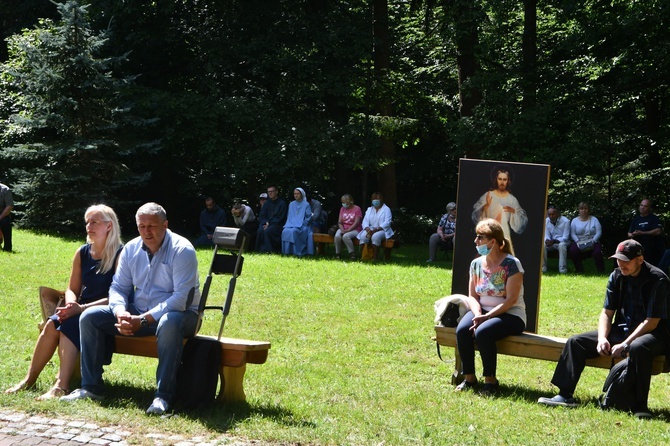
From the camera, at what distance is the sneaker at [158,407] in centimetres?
688

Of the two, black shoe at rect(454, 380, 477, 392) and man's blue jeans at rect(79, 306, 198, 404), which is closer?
man's blue jeans at rect(79, 306, 198, 404)

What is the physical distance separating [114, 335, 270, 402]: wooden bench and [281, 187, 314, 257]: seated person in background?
496 inches

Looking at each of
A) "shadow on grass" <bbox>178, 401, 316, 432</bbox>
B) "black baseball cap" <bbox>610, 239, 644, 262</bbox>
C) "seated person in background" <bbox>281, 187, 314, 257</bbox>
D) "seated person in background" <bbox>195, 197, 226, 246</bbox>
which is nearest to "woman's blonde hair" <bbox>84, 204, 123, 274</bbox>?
"shadow on grass" <bbox>178, 401, 316, 432</bbox>

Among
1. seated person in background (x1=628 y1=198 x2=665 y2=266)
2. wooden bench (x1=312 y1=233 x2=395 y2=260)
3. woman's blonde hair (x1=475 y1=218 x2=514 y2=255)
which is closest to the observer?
woman's blonde hair (x1=475 y1=218 x2=514 y2=255)

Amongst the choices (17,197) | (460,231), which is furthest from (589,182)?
(460,231)

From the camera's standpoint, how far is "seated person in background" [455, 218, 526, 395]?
823cm

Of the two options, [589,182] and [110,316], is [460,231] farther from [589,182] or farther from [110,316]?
[589,182]

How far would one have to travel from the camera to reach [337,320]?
11.9 metres

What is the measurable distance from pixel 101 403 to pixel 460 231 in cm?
417

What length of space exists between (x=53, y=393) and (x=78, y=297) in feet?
3.11

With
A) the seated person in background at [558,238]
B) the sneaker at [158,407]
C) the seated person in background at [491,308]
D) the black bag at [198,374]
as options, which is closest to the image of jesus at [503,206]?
the seated person in background at [491,308]

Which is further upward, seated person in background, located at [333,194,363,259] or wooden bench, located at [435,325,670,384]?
seated person in background, located at [333,194,363,259]

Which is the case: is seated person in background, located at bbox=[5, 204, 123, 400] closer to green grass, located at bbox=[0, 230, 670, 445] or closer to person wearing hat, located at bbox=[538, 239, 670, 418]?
green grass, located at bbox=[0, 230, 670, 445]

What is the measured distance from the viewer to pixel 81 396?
23.8 ft
